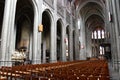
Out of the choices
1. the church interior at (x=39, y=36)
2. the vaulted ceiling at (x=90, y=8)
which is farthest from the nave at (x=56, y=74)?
the vaulted ceiling at (x=90, y=8)

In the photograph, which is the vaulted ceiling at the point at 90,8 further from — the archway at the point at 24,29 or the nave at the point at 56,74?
the nave at the point at 56,74

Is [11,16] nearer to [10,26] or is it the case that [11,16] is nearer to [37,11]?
[10,26]

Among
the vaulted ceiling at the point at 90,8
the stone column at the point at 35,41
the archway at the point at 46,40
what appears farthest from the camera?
the vaulted ceiling at the point at 90,8

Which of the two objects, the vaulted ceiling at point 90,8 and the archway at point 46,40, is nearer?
the archway at point 46,40

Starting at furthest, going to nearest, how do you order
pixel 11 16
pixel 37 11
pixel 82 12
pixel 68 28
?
pixel 82 12
pixel 68 28
pixel 37 11
pixel 11 16

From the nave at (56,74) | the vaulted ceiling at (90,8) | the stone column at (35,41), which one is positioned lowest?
the nave at (56,74)

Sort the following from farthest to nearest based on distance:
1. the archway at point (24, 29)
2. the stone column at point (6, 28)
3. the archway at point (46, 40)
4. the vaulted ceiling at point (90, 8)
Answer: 1. the vaulted ceiling at point (90, 8)
2. the archway at point (46, 40)
3. the archway at point (24, 29)
4. the stone column at point (6, 28)

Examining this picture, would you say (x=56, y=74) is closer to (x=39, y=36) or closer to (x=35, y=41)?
(x=35, y=41)

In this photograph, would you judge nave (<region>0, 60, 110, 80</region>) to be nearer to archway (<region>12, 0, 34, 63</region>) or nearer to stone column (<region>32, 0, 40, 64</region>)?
stone column (<region>32, 0, 40, 64</region>)

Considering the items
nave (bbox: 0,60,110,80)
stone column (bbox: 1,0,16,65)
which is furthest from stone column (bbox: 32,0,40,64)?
nave (bbox: 0,60,110,80)

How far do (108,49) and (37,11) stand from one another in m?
15.7

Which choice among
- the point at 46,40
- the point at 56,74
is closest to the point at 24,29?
the point at 46,40

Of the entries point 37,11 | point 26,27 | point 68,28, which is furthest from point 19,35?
point 68,28

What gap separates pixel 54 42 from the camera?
19547 millimetres
